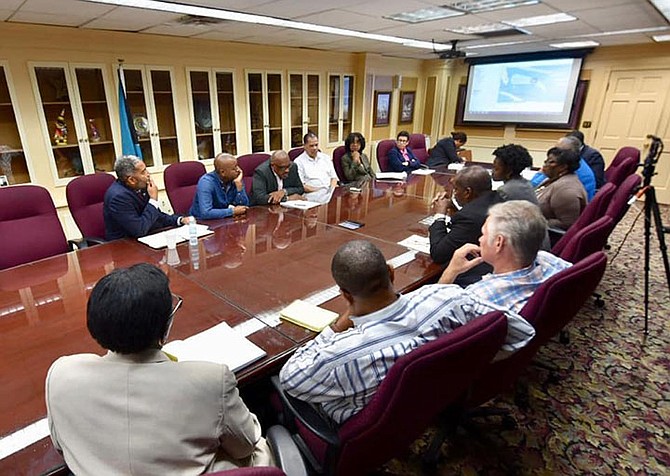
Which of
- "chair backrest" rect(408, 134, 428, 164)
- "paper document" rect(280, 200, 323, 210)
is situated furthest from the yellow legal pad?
"chair backrest" rect(408, 134, 428, 164)

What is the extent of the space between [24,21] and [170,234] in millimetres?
2842

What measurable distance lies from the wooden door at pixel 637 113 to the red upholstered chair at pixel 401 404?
670 cm

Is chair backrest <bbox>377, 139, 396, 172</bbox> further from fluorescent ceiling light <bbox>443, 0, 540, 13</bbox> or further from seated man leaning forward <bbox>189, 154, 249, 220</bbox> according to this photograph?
seated man leaning forward <bbox>189, 154, 249, 220</bbox>

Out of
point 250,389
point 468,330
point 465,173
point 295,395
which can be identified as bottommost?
point 250,389

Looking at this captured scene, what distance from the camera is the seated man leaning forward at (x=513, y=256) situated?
1.41 m

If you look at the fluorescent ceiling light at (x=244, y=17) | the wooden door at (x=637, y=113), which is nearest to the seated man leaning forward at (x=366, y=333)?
the fluorescent ceiling light at (x=244, y=17)

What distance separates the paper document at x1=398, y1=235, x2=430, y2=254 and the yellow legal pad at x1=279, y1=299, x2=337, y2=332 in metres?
0.87

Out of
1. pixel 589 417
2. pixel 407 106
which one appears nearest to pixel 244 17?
pixel 589 417

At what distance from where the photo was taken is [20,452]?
88 cm

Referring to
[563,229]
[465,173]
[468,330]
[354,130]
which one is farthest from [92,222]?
[354,130]

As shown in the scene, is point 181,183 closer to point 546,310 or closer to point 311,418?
point 311,418

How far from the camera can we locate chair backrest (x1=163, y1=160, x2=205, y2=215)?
10.0 ft

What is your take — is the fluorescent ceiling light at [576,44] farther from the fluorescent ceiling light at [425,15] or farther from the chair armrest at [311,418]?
the chair armrest at [311,418]

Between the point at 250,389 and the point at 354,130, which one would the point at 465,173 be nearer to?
the point at 250,389
